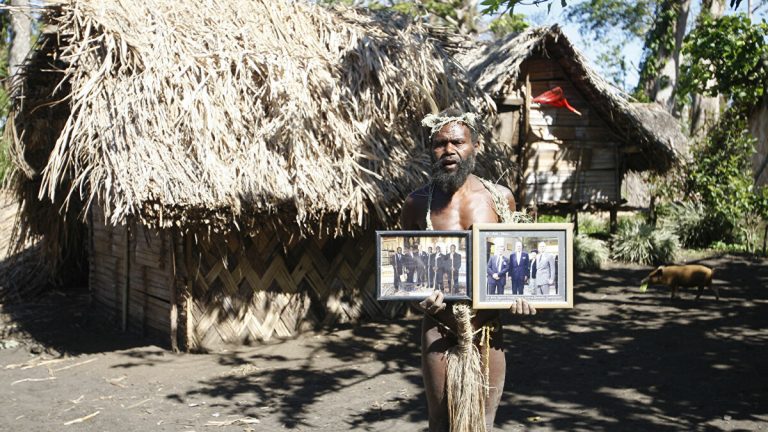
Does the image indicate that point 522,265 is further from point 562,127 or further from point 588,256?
point 588,256

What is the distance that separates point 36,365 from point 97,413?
173 cm

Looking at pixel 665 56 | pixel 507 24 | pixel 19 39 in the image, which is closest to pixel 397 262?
pixel 19 39

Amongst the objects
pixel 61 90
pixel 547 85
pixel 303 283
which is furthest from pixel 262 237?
pixel 547 85

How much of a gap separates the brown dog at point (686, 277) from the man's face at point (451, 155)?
5837 millimetres

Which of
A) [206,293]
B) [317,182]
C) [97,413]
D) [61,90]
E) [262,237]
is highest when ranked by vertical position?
[61,90]

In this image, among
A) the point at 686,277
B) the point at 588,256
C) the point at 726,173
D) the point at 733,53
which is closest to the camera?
the point at 733,53

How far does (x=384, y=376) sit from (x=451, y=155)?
125 inches

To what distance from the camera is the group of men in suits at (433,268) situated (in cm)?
331

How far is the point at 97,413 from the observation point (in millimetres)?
5488

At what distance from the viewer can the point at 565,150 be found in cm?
1038

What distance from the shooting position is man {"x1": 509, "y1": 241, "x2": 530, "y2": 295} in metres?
3.30

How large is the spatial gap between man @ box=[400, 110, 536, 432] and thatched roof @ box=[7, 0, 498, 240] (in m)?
3.09

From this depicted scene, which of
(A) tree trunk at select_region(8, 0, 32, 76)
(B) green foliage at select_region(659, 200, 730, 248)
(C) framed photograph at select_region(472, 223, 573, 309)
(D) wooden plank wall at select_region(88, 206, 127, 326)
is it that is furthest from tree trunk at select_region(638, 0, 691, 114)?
(C) framed photograph at select_region(472, 223, 573, 309)

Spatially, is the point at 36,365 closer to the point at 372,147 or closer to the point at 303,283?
the point at 303,283
